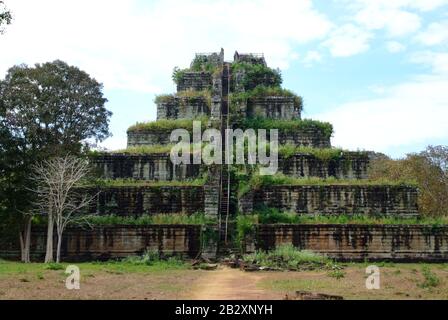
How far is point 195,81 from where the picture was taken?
117 ft

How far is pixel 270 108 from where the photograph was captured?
33.2 m

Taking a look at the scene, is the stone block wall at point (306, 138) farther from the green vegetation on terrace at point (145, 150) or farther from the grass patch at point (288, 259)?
the grass patch at point (288, 259)

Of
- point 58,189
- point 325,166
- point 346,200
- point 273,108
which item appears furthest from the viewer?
point 273,108

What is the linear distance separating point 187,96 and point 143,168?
656 centimetres

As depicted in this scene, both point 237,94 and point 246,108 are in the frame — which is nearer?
point 246,108

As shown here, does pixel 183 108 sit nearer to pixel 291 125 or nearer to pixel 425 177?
pixel 291 125

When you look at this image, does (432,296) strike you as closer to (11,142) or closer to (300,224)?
(300,224)

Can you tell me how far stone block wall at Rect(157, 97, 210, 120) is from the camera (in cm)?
3341

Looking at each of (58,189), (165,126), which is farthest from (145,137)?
(58,189)

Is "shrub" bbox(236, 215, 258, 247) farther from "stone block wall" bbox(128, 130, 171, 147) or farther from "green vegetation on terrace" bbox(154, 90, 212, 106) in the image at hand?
"green vegetation on terrace" bbox(154, 90, 212, 106)

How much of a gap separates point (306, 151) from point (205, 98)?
296 inches

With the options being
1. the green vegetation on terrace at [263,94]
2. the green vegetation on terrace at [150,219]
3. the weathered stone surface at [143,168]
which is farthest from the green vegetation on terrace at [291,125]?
the green vegetation on terrace at [150,219]

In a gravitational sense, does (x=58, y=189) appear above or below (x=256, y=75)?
below

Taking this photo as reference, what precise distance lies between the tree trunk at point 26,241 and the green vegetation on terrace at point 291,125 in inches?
499
